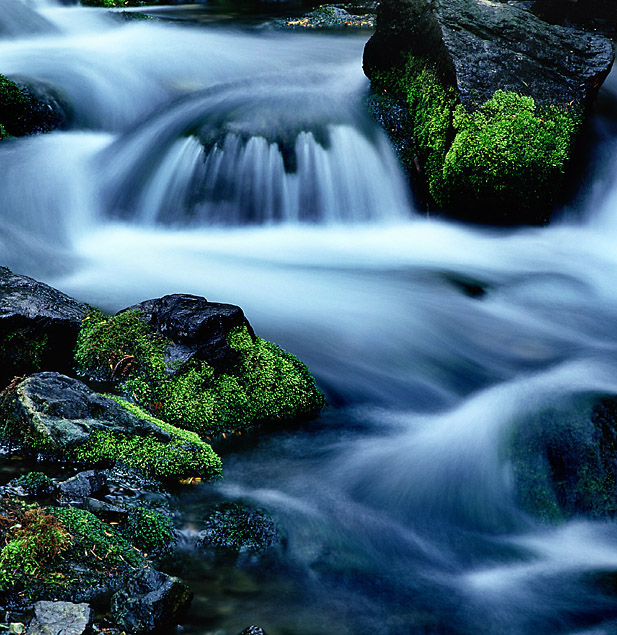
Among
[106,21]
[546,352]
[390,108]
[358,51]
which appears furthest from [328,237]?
[106,21]

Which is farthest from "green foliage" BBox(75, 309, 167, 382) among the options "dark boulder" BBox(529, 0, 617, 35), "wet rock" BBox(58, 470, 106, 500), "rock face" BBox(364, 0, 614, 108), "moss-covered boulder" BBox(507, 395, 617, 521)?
"dark boulder" BBox(529, 0, 617, 35)

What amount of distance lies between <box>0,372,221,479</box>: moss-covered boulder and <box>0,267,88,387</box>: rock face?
57 cm

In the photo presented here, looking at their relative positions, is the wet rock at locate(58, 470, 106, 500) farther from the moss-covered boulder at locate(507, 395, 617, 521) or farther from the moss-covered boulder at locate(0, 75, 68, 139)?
the moss-covered boulder at locate(0, 75, 68, 139)

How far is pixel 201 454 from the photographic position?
4.12 m

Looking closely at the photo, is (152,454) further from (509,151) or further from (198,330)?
(509,151)

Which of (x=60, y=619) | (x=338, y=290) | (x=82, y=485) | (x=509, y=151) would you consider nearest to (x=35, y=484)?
(x=82, y=485)

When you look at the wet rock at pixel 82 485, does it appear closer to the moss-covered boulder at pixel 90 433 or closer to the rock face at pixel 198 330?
the moss-covered boulder at pixel 90 433

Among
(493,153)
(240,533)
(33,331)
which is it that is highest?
(493,153)

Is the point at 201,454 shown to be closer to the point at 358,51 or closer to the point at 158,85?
the point at 158,85

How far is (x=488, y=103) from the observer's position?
26.1ft

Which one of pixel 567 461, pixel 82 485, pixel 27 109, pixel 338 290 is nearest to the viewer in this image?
pixel 82 485

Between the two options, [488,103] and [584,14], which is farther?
[584,14]

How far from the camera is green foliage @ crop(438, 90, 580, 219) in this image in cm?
780

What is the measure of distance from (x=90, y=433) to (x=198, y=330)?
1047mm
